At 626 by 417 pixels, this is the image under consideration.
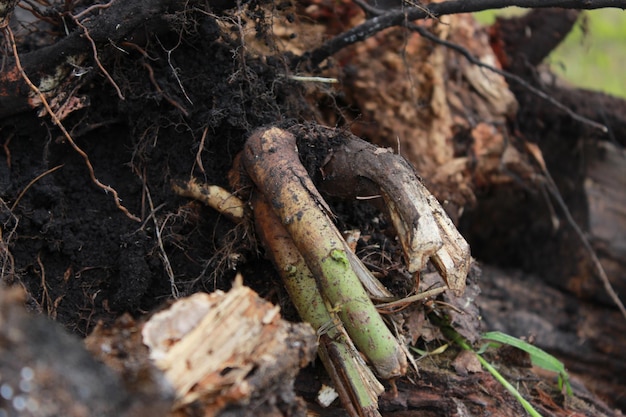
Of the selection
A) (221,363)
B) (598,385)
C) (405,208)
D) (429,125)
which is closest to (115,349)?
(221,363)

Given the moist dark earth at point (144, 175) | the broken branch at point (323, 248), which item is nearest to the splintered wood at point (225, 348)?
the broken branch at point (323, 248)

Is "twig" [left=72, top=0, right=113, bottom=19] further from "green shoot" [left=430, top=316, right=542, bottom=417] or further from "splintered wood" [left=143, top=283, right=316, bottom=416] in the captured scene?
"green shoot" [left=430, top=316, right=542, bottom=417]

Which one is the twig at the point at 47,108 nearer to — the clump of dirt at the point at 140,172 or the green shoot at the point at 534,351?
the clump of dirt at the point at 140,172

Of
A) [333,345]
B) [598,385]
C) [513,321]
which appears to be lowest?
[598,385]

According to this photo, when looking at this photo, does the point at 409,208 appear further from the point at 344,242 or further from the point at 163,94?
the point at 163,94

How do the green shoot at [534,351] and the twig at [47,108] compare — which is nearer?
the twig at [47,108]

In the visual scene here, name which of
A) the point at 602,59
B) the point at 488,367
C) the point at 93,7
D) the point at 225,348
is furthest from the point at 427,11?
the point at 602,59

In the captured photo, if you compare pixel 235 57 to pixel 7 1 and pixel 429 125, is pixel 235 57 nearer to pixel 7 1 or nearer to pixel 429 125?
pixel 7 1
